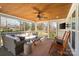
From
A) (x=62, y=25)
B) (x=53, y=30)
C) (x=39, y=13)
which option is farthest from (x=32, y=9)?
(x=62, y=25)

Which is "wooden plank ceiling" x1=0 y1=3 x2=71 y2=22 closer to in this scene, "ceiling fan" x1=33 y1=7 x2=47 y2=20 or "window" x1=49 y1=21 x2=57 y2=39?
"ceiling fan" x1=33 y1=7 x2=47 y2=20

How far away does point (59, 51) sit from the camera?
11.1 ft

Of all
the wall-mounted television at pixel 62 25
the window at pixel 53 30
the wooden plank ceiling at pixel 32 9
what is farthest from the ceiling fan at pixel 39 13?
the wall-mounted television at pixel 62 25

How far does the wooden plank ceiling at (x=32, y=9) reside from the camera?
3.29 m

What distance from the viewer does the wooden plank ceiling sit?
3289mm

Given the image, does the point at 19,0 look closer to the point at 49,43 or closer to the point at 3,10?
the point at 3,10

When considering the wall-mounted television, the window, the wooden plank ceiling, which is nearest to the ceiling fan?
the wooden plank ceiling

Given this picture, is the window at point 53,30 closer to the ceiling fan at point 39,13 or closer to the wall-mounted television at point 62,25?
the wall-mounted television at point 62,25

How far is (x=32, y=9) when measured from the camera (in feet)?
10.9

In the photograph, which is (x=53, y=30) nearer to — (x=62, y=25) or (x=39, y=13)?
(x=62, y=25)

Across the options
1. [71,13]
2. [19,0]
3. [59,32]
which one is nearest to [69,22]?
[71,13]

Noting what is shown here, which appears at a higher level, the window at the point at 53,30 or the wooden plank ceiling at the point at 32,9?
the wooden plank ceiling at the point at 32,9

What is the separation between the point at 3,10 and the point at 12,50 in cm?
94

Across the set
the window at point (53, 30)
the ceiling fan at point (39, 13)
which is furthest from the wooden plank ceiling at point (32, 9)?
the window at point (53, 30)
